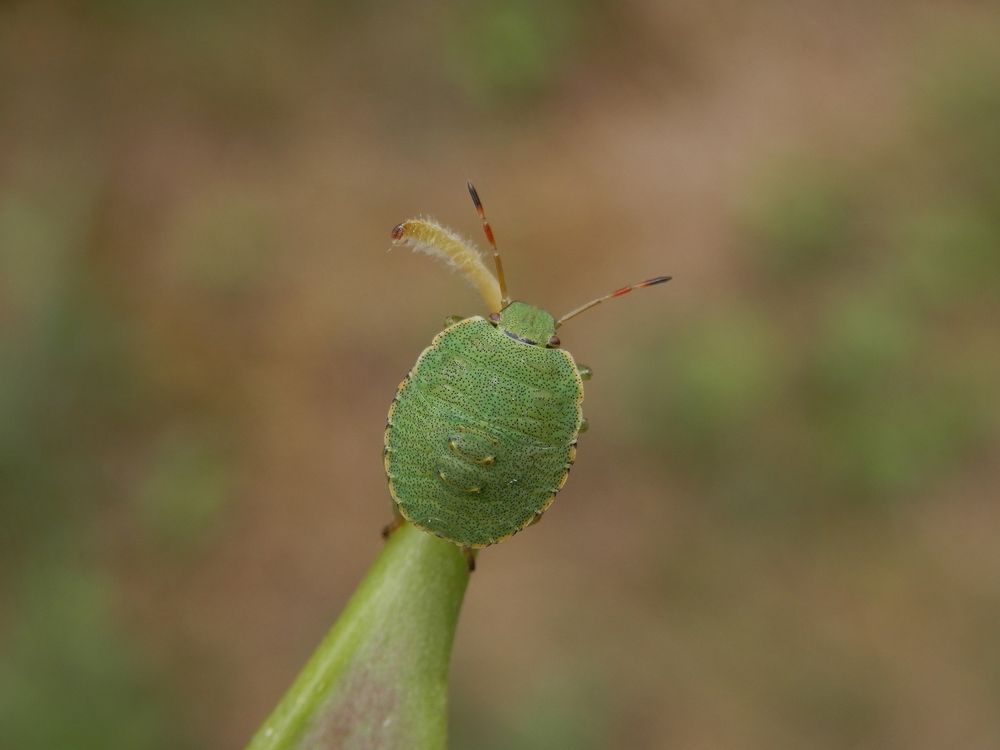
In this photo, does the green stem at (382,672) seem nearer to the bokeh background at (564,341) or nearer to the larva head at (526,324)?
the larva head at (526,324)

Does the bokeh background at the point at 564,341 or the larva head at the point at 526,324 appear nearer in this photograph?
the larva head at the point at 526,324

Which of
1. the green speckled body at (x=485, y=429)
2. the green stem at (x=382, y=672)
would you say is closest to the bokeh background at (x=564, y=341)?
the green speckled body at (x=485, y=429)

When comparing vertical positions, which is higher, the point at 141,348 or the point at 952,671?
the point at 141,348

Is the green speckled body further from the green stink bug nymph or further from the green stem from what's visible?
the green stem

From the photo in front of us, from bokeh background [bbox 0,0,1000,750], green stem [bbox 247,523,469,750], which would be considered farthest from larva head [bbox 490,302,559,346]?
bokeh background [bbox 0,0,1000,750]

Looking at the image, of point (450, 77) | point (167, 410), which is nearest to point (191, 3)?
point (450, 77)

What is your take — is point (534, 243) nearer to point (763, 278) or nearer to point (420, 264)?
point (420, 264)

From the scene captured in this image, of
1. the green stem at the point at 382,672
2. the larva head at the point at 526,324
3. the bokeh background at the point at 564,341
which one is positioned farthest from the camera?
the bokeh background at the point at 564,341

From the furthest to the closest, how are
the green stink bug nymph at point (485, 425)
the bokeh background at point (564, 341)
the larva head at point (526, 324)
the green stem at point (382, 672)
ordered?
the bokeh background at point (564, 341) → the larva head at point (526, 324) → the green stink bug nymph at point (485, 425) → the green stem at point (382, 672)
